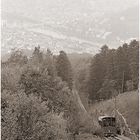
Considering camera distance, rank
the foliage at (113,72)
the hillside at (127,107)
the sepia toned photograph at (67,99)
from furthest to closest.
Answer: the foliage at (113,72), the hillside at (127,107), the sepia toned photograph at (67,99)

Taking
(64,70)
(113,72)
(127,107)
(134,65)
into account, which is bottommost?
(127,107)

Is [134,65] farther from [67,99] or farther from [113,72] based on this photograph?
[67,99]

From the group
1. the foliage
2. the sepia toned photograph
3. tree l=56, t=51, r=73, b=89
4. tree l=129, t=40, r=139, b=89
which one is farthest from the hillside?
tree l=56, t=51, r=73, b=89

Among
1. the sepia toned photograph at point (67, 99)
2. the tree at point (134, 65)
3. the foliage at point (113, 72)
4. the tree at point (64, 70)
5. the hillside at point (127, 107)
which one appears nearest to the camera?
the sepia toned photograph at point (67, 99)

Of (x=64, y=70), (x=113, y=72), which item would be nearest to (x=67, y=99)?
(x=64, y=70)

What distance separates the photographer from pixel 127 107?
7281 cm

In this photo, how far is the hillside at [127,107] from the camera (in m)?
66.4

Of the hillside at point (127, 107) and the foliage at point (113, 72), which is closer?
the hillside at point (127, 107)

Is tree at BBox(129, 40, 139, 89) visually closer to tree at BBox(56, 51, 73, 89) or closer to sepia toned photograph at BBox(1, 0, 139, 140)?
sepia toned photograph at BBox(1, 0, 139, 140)

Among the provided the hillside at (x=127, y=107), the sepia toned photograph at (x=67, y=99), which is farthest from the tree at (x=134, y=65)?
the hillside at (x=127, y=107)

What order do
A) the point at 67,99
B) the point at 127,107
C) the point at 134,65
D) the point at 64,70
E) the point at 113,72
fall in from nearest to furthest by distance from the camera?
the point at 67,99 → the point at 127,107 → the point at 134,65 → the point at 64,70 → the point at 113,72

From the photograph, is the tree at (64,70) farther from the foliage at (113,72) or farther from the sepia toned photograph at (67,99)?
the foliage at (113,72)

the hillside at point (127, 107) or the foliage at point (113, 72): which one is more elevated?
the foliage at point (113, 72)

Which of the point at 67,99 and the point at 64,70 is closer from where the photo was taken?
the point at 67,99
